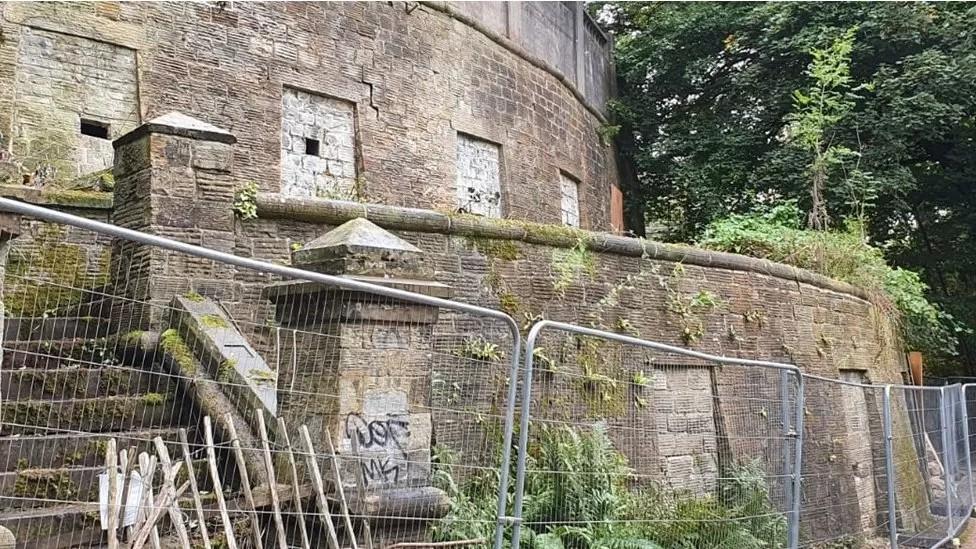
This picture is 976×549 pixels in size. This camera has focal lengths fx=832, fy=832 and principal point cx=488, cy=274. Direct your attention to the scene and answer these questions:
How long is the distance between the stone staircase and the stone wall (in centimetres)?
535

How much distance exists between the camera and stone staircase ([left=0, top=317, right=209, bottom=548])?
3.54 meters

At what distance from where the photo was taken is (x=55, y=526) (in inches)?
139

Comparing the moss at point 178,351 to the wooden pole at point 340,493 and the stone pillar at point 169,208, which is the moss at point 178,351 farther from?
the wooden pole at point 340,493

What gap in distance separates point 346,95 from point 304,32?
1035 mm

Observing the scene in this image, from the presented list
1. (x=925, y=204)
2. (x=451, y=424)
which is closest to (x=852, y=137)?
(x=925, y=204)

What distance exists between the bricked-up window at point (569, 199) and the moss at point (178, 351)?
38.2 feet

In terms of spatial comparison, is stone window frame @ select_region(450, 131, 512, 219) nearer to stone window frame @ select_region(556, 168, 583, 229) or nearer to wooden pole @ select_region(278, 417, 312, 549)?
stone window frame @ select_region(556, 168, 583, 229)

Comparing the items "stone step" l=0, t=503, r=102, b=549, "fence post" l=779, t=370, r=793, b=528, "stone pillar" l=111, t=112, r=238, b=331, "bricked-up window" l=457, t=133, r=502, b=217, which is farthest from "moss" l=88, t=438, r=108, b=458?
"bricked-up window" l=457, t=133, r=502, b=217

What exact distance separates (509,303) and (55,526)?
14.2 feet

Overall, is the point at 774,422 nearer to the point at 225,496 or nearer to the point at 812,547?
the point at 812,547

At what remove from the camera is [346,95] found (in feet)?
39.7

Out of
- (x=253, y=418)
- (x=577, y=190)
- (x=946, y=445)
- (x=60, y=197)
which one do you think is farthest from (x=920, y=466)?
(x=60, y=197)

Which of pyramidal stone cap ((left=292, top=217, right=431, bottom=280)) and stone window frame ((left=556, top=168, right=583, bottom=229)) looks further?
stone window frame ((left=556, top=168, right=583, bottom=229))

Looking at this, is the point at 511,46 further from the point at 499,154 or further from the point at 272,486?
the point at 272,486
